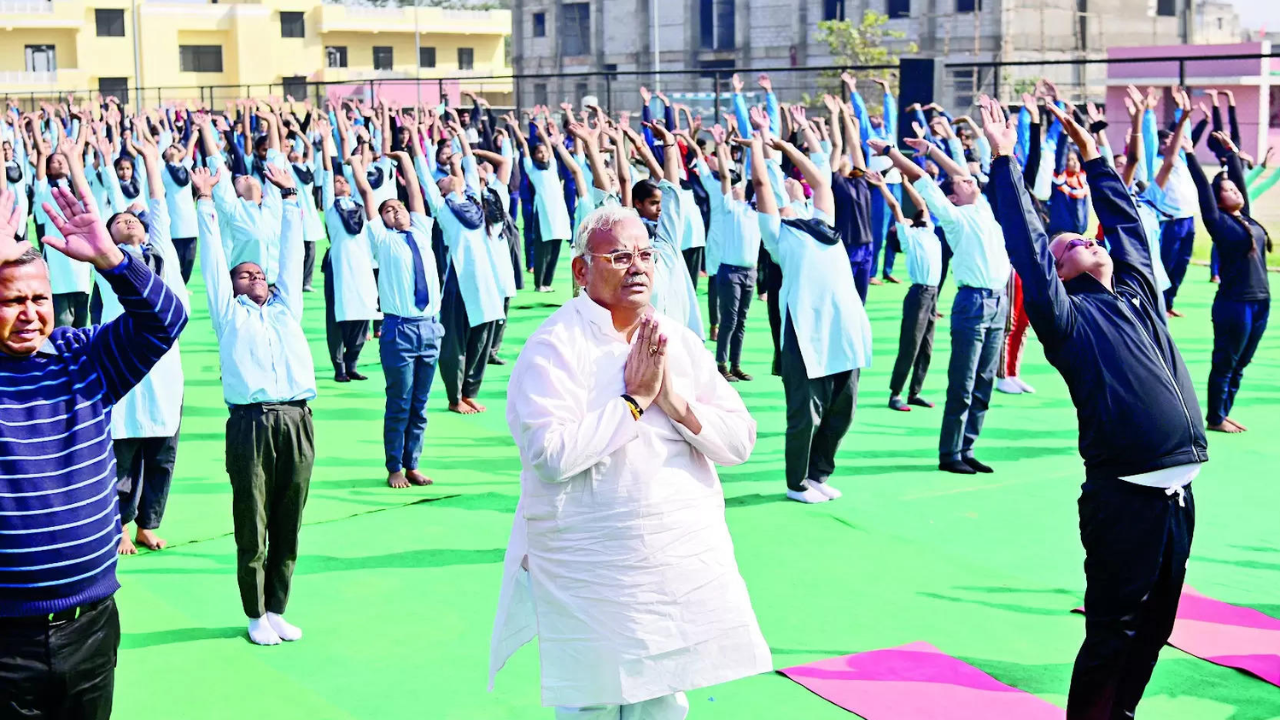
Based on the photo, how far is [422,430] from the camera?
8.63m

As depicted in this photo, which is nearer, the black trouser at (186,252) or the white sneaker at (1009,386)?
the white sneaker at (1009,386)

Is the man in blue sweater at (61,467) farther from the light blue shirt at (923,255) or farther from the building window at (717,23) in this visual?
the building window at (717,23)

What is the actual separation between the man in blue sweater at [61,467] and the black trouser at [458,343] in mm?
6369

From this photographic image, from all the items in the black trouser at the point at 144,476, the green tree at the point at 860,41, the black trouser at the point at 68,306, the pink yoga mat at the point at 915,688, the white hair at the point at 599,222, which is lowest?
the pink yoga mat at the point at 915,688

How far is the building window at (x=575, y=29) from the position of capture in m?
58.6

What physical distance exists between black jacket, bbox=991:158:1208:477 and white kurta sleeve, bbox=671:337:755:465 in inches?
51.7

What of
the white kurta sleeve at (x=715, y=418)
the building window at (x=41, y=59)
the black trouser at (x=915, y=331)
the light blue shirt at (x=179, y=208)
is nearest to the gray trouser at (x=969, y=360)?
the black trouser at (x=915, y=331)

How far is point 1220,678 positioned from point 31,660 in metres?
4.38

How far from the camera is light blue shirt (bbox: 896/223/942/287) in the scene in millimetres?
10078

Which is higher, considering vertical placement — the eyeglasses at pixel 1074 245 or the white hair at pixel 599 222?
the white hair at pixel 599 222

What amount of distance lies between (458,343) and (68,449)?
6688mm

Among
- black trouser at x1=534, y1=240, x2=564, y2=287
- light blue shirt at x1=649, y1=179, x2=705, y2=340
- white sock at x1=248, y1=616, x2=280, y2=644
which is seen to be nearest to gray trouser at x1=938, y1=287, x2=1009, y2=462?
light blue shirt at x1=649, y1=179, x2=705, y2=340

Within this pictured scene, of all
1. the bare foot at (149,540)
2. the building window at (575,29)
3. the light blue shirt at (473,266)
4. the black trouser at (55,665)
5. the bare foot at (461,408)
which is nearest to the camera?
the black trouser at (55,665)

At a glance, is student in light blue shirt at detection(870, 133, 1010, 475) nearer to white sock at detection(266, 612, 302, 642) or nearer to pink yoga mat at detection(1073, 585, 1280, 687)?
pink yoga mat at detection(1073, 585, 1280, 687)
